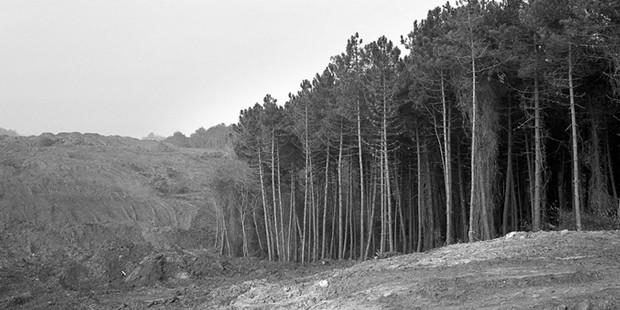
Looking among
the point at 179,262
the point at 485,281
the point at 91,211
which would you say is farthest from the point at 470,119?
the point at 91,211

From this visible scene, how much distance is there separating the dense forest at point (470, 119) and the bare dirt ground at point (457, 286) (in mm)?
6510

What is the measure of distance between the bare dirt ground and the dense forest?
651cm

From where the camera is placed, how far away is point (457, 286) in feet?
36.6

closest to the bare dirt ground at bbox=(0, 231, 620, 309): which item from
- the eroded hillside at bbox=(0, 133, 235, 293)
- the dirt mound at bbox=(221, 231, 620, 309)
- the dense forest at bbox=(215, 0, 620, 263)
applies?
the dirt mound at bbox=(221, 231, 620, 309)

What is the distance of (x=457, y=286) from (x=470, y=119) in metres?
12.8

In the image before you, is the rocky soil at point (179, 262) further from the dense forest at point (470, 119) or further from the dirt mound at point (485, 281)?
the dense forest at point (470, 119)

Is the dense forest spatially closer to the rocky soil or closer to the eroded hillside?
the rocky soil

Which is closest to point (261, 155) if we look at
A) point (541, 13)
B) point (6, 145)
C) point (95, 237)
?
point (95, 237)

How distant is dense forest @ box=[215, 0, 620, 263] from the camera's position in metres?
20.6

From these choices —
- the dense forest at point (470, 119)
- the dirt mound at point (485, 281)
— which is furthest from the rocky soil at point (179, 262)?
the dense forest at point (470, 119)

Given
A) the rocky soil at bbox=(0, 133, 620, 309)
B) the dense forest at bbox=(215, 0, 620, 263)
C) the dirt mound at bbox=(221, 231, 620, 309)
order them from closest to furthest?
1. the dirt mound at bbox=(221, 231, 620, 309)
2. the rocky soil at bbox=(0, 133, 620, 309)
3. the dense forest at bbox=(215, 0, 620, 263)

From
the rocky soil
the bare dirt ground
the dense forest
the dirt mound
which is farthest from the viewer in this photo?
the dense forest

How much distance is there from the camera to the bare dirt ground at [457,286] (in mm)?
9508

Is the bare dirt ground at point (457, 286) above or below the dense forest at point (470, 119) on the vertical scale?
below
